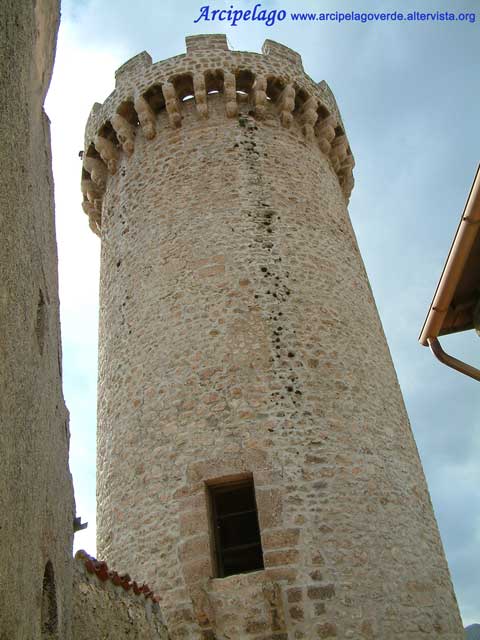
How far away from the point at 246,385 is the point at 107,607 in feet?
10.6

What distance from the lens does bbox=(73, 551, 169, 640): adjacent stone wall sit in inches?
181

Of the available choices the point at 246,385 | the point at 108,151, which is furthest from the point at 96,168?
the point at 246,385

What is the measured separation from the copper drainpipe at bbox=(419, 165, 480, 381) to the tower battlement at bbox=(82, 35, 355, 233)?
6375mm

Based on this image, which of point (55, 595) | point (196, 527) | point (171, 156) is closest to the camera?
point (55, 595)

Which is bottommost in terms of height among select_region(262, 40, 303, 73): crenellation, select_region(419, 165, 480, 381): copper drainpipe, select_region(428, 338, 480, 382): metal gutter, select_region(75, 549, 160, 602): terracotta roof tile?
select_region(75, 549, 160, 602): terracotta roof tile

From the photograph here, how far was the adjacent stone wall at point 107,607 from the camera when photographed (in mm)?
4590

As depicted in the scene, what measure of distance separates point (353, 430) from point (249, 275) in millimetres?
2381

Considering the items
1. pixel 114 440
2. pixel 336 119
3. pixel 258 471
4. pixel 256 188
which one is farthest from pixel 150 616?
pixel 336 119

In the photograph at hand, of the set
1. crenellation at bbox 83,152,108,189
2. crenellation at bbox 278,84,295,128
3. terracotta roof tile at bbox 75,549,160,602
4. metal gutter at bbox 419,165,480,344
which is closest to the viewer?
metal gutter at bbox 419,165,480,344

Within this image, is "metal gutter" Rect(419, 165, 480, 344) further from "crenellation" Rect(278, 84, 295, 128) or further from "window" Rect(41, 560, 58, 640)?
"crenellation" Rect(278, 84, 295, 128)

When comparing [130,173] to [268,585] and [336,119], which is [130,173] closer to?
[336,119]

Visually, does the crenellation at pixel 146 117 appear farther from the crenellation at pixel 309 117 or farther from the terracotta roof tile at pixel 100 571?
the terracotta roof tile at pixel 100 571

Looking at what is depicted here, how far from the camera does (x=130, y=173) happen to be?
10.6 metres

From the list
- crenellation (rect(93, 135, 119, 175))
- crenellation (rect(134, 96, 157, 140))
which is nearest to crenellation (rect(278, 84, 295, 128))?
crenellation (rect(134, 96, 157, 140))
